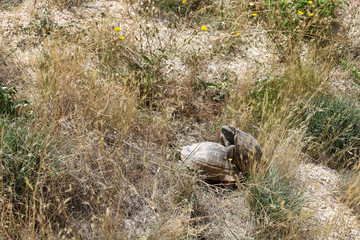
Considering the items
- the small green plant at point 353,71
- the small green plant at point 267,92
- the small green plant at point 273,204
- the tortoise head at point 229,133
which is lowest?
the small green plant at point 273,204

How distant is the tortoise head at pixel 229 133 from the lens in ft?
10.2

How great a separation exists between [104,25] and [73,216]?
7.67 feet

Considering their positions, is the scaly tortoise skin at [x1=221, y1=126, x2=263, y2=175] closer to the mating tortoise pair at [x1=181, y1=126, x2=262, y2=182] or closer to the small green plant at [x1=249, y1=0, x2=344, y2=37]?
the mating tortoise pair at [x1=181, y1=126, x2=262, y2=182]

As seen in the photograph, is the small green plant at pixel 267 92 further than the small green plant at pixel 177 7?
No

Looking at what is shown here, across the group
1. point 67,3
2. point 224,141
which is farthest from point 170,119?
point 67,3

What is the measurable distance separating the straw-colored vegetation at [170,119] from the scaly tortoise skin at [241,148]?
125mm

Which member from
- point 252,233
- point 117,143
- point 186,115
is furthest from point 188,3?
point 252,233

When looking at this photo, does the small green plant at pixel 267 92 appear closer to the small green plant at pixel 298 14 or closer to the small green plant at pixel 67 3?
the small green plant at pixel 298 14

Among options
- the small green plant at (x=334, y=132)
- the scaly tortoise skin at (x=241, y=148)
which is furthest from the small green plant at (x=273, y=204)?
the small green plant at (x=334, y=132)

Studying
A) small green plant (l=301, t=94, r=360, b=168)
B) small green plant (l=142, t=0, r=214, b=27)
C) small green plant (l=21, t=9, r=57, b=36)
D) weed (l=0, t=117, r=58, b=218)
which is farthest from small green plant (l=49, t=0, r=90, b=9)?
small green plant (l=301, t=94, r=360, b=168)

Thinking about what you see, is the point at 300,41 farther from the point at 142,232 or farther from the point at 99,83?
the point at 142,232

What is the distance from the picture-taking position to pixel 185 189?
2703mm

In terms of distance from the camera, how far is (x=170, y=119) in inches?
138

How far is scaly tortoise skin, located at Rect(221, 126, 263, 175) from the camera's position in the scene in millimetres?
2996
